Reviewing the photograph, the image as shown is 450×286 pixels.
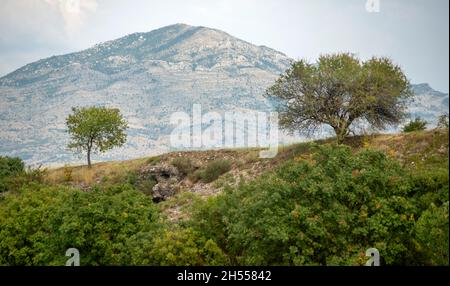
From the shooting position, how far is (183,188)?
42156mm

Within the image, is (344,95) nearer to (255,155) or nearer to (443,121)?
(443,121)

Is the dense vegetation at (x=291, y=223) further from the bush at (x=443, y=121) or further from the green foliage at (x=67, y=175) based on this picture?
the green foliage at (x=67, y=175)

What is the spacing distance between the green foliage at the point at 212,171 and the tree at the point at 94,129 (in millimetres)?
16350

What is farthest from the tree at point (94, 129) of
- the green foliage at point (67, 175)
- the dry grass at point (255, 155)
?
the green foliage at point (67, 175)

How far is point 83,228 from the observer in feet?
65.7

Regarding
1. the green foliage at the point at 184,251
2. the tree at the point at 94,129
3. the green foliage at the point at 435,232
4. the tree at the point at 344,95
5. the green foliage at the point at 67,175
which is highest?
the tree at the point at 344,95

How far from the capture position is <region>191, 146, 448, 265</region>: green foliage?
1689 centimetres

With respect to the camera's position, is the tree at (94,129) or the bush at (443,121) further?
the tree at (94,129)

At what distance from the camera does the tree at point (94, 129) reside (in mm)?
53838

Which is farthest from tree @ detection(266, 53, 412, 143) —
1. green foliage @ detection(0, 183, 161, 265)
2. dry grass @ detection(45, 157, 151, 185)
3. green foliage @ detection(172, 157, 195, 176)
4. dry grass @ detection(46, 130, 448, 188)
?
green foliage @ detection(0, 183, 161, 265)

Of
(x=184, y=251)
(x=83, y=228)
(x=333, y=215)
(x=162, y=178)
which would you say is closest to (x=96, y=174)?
(x=162, y=178)

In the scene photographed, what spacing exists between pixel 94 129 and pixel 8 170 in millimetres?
9687
